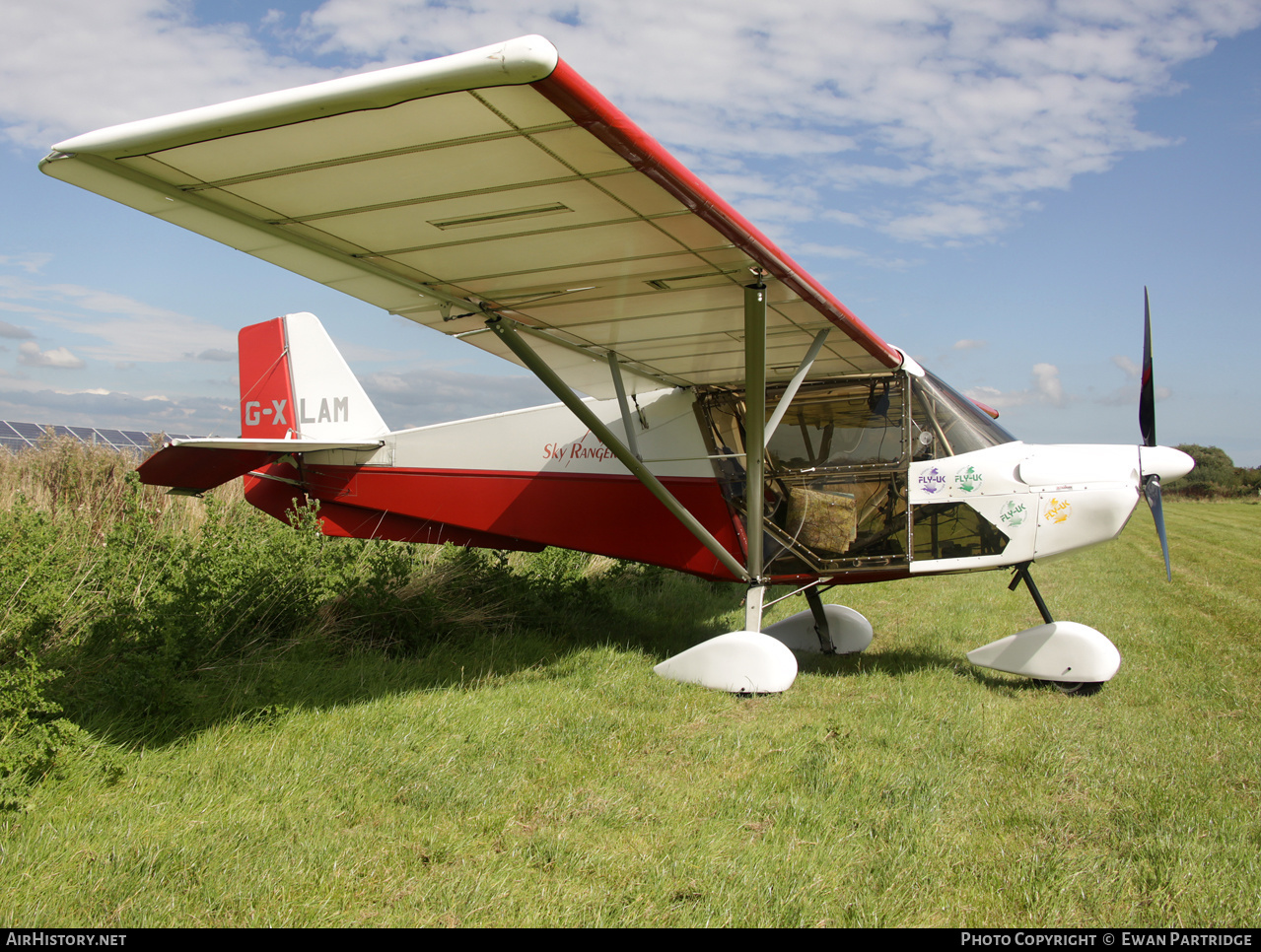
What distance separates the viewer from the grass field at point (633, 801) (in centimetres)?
235

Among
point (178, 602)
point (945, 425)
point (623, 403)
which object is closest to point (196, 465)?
point (178, 602)

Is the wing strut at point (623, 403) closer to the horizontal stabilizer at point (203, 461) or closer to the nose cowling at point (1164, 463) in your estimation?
the horizontal stabilizer at point (203, 461)

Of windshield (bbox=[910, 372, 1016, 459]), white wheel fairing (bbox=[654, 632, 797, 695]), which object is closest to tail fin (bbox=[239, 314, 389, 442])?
white wheel fairing (bbox=[654, 632, 797, 695])

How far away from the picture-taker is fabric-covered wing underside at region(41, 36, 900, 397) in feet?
7.73

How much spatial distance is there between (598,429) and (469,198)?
2.05 m

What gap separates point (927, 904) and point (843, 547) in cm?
324

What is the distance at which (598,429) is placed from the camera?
495 cm

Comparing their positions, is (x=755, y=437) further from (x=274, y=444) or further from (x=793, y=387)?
(x=274, y=444)

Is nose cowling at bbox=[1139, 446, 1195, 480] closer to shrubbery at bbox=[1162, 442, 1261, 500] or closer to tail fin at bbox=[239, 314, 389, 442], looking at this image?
tail fin at bbox=[239, 314, 389, 442]

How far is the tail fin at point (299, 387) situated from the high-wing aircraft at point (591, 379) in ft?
0.09

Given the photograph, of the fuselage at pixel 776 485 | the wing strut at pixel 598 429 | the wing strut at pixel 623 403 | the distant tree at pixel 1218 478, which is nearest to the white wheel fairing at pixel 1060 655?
the fuselage at pixel 776 485

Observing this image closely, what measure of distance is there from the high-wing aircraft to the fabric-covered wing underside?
1 centimetres

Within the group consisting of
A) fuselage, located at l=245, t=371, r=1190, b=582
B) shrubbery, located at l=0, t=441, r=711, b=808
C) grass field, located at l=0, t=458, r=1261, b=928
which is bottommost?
grass field, located at l=0, t=458, r=1261, b=928

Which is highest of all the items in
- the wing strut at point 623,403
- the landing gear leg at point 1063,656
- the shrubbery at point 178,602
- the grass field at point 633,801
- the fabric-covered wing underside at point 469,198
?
the fabric-covered wing underside at point 469,198
